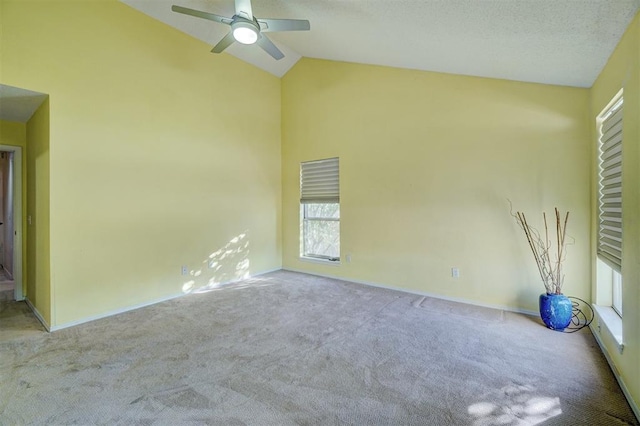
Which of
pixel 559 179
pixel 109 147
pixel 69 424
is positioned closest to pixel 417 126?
pixel 559 179

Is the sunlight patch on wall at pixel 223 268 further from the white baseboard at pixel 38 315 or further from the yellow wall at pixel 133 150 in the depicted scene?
the white baseboard at pixel 38 315

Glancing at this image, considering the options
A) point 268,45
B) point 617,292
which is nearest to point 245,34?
point 268,45

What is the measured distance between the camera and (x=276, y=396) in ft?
6.24

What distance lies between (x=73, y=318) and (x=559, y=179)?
5.41 m

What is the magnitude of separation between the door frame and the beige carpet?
641 mm

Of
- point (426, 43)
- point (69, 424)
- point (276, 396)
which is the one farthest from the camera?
point (426, 43)

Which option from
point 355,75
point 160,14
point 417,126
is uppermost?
point 160,14

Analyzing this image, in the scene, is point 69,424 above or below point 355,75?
below

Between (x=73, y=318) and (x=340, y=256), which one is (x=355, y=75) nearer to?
(x=340, y=256)

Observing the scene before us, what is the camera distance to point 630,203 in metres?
1.87

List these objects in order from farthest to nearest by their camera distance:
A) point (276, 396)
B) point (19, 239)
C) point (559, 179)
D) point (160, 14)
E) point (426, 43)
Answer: point (19, 239)
point (160, 14)
point (559, 179)
point (426, 43)
point (276, 396)

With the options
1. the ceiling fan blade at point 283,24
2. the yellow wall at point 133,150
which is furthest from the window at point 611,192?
the yellow wall at point 133,150

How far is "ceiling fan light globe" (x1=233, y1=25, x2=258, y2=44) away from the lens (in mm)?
2664

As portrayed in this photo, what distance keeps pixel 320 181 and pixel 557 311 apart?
3.58 metres
